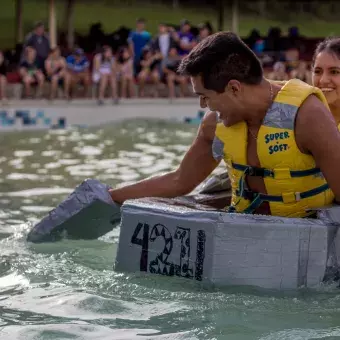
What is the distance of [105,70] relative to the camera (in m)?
15.7

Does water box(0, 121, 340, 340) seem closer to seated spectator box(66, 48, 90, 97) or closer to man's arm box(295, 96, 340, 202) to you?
man's arm box(295, 96, 340, 202)

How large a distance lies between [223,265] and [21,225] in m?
2.30

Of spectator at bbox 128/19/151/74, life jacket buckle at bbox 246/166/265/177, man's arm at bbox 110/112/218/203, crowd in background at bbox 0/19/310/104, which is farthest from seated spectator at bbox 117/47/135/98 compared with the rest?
life jacket buckle at bbox 246/166/265/177

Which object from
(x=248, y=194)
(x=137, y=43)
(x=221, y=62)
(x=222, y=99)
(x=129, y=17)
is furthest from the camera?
(x=129, y=17)

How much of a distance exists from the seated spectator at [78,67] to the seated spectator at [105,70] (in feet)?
0.51

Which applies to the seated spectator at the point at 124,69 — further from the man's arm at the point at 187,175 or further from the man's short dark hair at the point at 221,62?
the man's short dark hair at the point at 221,62

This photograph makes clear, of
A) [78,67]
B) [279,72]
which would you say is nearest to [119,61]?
[78,67]

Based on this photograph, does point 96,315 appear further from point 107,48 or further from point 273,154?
point 107,48

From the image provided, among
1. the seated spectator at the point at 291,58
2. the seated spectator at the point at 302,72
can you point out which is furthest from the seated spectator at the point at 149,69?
the seated spectator at the point at 291,58

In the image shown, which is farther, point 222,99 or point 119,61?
point 119,61

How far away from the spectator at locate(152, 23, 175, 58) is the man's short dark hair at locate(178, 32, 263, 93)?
487 inches

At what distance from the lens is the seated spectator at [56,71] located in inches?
605

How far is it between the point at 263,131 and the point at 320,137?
282 millimetres

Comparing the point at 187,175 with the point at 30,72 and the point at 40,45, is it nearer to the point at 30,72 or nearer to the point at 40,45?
the point at 30,72
